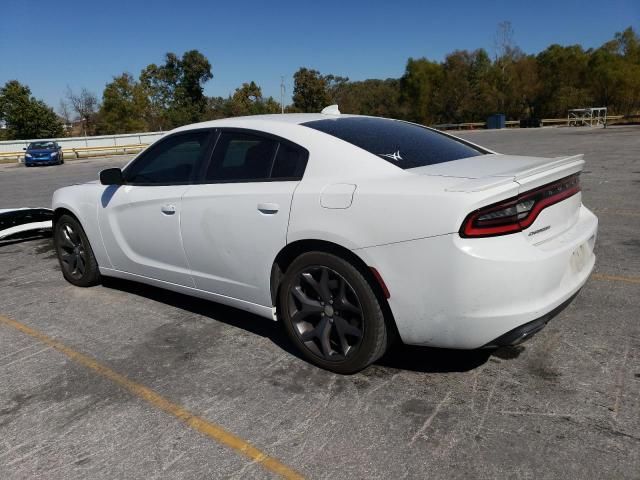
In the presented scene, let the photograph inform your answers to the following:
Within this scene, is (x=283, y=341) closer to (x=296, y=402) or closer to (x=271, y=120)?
(x=296, y=402)

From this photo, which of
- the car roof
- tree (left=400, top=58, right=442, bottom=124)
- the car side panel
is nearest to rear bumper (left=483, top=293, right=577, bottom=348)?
the car roof

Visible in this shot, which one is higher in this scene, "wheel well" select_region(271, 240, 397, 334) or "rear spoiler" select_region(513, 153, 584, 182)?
"rear spoiler" select_region(513, 153, 584, 182)

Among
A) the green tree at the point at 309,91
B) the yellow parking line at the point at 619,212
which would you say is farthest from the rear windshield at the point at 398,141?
the green tree at the point at 309,91

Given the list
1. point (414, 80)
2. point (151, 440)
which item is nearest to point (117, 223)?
point (151, 440)

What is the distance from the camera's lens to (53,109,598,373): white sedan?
101 inches

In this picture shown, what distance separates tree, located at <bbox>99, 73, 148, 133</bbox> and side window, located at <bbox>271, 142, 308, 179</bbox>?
191 ft

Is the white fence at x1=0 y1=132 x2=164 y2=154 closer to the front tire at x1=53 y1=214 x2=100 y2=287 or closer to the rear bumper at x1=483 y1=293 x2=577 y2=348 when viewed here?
the front tire at x1=53 y1=214 x2=100 y2=287

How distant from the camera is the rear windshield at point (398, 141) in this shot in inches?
126

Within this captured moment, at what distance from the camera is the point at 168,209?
153 inches

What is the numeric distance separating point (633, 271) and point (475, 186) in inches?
113

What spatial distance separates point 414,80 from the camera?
60.4 m

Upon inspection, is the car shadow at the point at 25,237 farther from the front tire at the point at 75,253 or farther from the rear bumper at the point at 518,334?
the rear bumper at the point at 518,334

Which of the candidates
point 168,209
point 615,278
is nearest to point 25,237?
point 168,209

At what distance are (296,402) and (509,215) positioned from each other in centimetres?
146
